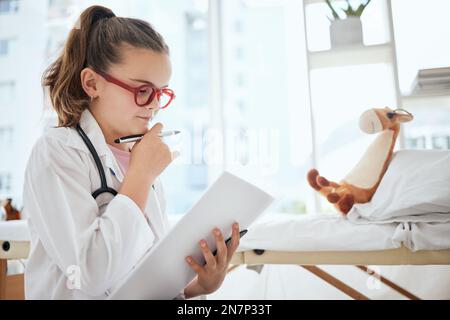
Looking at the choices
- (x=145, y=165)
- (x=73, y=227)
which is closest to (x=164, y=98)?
(x=145, y=165)

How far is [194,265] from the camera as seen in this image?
51 centimetres

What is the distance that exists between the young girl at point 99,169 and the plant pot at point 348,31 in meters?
0.43

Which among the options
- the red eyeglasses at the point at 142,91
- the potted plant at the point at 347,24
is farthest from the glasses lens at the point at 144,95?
the potted plant at the point at 347,24

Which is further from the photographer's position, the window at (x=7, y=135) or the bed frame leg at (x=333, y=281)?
the window at (x=7, y=135)

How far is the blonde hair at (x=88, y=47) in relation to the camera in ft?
2.04

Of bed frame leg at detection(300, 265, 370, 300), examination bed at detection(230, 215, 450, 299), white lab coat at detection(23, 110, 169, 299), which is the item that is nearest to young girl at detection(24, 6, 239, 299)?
white lab coat at detection(23, 110, 169, 299)

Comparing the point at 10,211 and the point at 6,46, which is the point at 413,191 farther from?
the point at 6,46

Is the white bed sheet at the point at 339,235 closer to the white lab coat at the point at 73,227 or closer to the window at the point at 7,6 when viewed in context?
the white lab coat at the point at 73,227

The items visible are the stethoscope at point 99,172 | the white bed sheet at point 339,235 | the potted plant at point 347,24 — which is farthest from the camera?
the potted plant at point 347,24

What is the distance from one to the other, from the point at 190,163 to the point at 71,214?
3.05ft

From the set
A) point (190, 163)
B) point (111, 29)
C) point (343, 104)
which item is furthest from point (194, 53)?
point (111, 29)

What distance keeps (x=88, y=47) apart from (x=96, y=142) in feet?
0.58

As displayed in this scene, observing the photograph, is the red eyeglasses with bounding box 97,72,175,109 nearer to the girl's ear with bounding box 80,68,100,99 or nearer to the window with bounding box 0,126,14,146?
the girl's ear with bounding box 80,68,100,99
